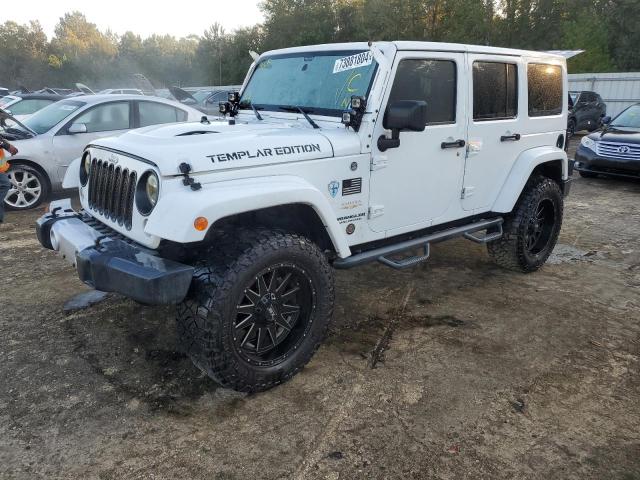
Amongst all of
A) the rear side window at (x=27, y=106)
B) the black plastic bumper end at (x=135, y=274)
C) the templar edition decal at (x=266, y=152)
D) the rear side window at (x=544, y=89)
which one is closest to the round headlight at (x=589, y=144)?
the rear side window at (x=544, y=89)

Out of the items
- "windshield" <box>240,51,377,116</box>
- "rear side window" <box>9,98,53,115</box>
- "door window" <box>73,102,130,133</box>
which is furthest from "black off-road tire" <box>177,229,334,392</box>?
"rear side window" <box>9,98,53,115</box>

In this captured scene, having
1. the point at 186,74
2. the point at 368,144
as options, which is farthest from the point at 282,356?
the point at 186,74

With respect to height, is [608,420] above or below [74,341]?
below

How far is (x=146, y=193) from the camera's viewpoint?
285 centimetres

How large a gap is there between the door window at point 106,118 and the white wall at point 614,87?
19.9m

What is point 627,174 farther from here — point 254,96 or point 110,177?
point 110,177

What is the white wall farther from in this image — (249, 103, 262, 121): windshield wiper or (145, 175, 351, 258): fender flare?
(145, 175, 351, 258): fender flare

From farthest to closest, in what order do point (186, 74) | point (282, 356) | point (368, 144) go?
point (186, 74)
point (368, 144)
point (282, 356)

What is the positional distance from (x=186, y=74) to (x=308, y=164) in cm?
6041

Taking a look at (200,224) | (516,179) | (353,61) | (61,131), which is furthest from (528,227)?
(61,131)

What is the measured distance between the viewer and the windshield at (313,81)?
3.48m

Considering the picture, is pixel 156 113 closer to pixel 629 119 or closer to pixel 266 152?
pixel 266 152

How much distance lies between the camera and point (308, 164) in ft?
10.1

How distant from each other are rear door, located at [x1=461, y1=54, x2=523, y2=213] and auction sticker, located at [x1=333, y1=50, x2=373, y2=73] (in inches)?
38.4
